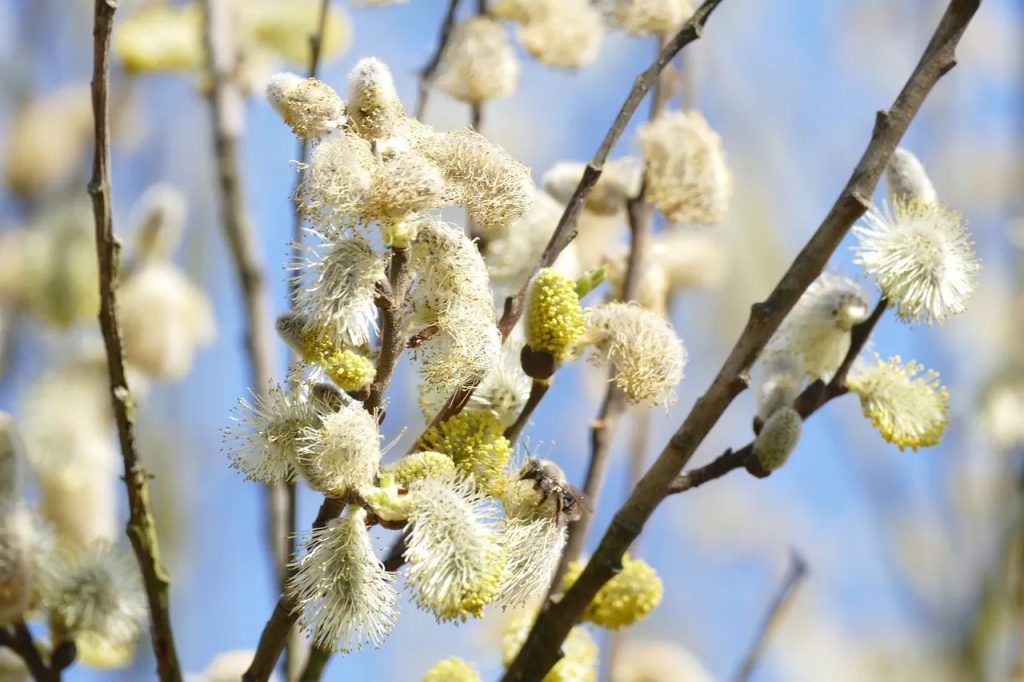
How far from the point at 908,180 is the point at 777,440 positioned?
0.82ft

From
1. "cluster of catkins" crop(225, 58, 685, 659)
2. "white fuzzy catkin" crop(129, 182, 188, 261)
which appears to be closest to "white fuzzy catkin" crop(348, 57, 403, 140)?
"cluster of catkins" crop(225, 58, 685, 659)

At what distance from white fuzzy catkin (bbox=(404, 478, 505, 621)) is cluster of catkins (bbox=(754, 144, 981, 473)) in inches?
10.3

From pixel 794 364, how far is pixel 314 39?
2.09 feet

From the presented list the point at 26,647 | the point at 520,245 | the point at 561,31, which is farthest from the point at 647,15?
the point at 26,647

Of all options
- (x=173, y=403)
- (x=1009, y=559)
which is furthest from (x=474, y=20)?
(x=173, y=403)

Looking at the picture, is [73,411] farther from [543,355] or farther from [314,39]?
[543,355]

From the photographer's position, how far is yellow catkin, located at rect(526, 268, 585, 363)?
0.87 metres

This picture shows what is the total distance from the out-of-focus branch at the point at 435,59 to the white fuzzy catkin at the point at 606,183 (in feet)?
0.52

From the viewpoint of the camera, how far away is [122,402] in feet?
3.03

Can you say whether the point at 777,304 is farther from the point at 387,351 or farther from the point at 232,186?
the point at 232,186

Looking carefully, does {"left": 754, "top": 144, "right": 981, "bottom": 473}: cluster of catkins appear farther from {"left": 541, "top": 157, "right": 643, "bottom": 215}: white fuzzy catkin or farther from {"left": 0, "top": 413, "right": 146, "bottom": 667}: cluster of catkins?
{"left": 0, "top": 413, "right": 146, "bottom": 667}: cluster of catkins

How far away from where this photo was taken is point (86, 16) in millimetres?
2793

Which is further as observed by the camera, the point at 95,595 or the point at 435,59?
the point at 435,59

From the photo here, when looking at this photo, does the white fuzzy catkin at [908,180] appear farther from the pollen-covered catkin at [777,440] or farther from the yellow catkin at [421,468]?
the yellow catkin at [421,468]
